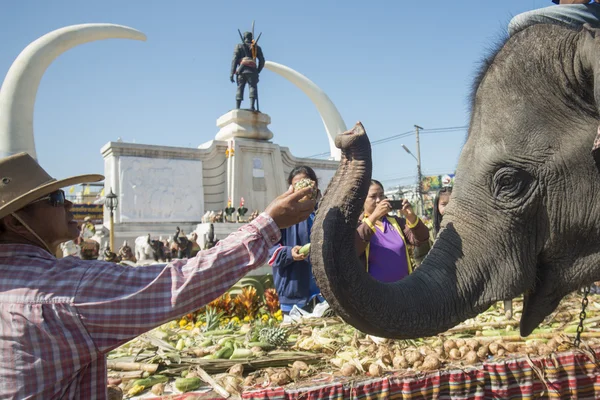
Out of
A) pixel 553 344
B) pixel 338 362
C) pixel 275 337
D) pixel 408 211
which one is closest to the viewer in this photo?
pixel 338 362

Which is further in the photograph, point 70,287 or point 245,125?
point 245,125

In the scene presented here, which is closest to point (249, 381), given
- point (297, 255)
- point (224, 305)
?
point (297, 255)

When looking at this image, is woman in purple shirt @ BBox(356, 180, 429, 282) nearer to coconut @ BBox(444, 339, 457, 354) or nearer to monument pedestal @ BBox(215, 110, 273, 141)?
coconut @ BBox(444, 339, 457, 354)

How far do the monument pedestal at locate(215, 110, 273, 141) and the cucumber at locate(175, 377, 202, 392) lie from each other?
23.9 meters

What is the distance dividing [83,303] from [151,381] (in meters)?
1.79

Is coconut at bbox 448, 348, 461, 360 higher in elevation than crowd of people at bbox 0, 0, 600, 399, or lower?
lower

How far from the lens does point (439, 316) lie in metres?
1.76

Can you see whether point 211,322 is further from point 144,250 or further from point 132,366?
point 144,250

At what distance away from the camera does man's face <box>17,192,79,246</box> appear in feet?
5.09

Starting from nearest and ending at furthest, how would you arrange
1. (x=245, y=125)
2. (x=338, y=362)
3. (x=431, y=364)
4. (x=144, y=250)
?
(x=431, y=364) → (x=338, y=362) → (x=144, y=250) → (x=245, y=125)

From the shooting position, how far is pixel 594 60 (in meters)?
1.61

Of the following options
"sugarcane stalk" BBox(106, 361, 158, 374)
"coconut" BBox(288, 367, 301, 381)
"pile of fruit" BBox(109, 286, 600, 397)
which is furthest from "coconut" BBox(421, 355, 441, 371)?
"sugarcane stalk" BBox(106, 361, 158, 374)

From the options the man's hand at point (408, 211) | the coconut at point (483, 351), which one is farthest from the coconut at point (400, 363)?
the man's hand at point (408, 211)

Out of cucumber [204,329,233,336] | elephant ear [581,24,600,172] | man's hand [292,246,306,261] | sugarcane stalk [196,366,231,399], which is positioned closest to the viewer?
elephant ear [581,24,600,172]
